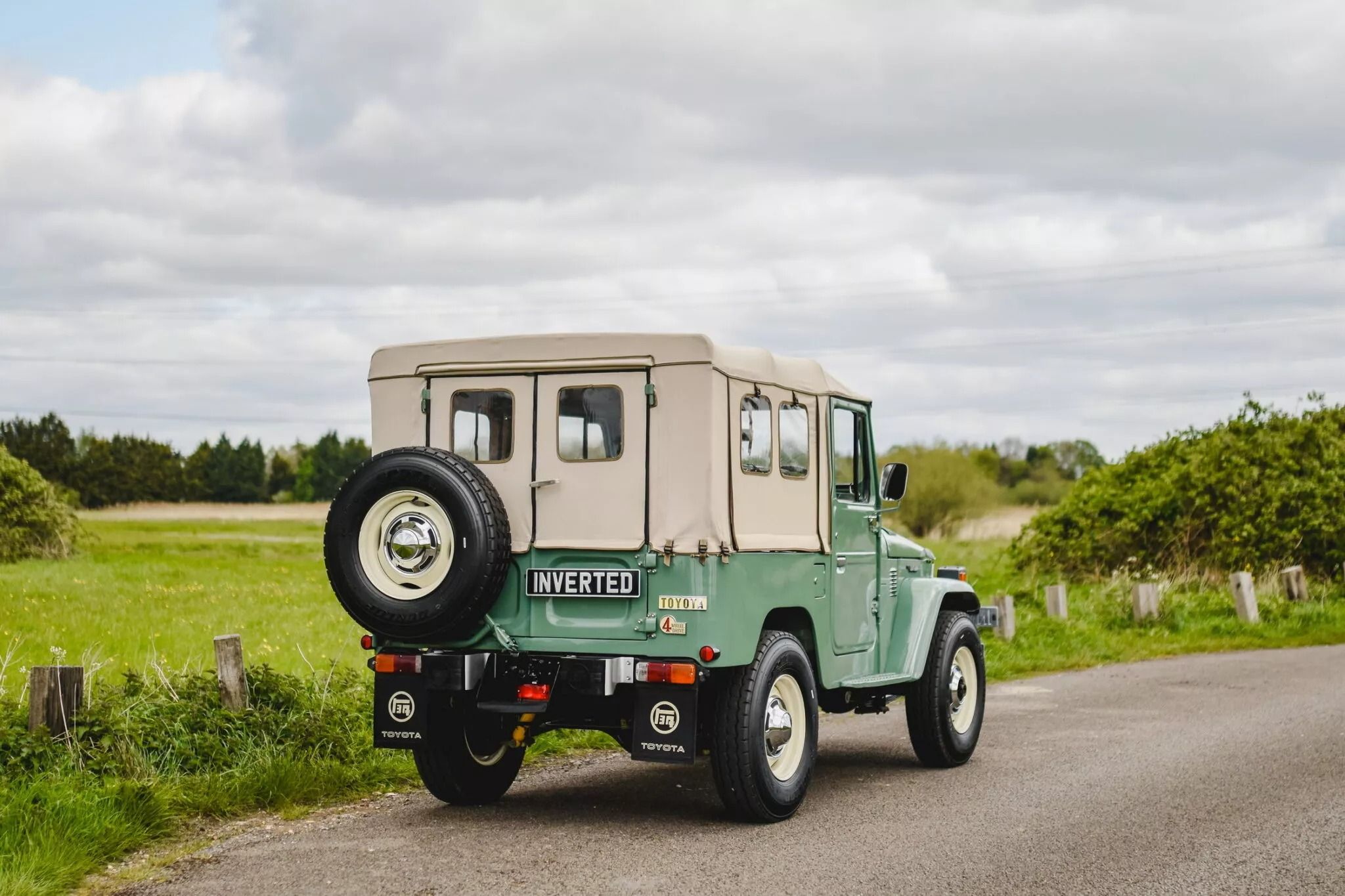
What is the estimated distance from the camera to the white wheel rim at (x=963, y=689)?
10.1 meters

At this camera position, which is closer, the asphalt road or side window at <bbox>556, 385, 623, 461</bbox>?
the asphalt road

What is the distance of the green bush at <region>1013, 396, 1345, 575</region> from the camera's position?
951 inches

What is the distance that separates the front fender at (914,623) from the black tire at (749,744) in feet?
6.02

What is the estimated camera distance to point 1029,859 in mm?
6828

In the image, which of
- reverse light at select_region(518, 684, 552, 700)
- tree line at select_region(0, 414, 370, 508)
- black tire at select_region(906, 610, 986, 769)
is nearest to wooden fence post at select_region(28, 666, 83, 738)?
reverse light at select_region(518, 684, 552, 700)

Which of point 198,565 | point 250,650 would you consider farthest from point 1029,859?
point 198,565

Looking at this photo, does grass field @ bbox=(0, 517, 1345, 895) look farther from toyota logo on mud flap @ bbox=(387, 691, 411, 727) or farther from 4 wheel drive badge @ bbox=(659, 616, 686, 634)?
4 wheel drive badge @ bbox=(659, 616, 686, 634)

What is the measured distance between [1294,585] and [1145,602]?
3.89 meters

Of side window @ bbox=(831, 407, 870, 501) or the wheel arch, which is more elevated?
side window @ bbox=(831, 407, 870, 501)

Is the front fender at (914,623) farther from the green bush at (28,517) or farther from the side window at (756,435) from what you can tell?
the green bush at (28,517)

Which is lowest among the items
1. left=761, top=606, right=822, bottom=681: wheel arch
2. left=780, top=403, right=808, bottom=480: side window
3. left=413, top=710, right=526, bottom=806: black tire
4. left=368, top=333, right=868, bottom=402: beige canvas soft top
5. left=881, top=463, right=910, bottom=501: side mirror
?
left=413, top=710, right=526, bottom=806: black tire

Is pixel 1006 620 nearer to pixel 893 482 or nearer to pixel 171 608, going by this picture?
pixel 893 482

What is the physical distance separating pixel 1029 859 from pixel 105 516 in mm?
66390

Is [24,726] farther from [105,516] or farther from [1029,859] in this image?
[105,516]
